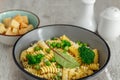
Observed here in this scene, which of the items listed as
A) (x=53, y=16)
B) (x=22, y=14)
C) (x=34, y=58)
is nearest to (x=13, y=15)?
(x=22, y=14)

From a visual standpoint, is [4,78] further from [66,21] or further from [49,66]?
[66,21]

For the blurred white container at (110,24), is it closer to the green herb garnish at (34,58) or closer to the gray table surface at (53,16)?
the gray table surface at (53,16)

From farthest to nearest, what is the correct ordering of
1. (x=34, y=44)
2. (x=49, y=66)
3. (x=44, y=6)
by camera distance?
1. (x=44, y=6)
2. (x=34, y=44)
3. (x=49, y=66)

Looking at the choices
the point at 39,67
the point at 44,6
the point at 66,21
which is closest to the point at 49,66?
the point at 39,67

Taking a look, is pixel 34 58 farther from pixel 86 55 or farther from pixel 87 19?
pixel 87 19

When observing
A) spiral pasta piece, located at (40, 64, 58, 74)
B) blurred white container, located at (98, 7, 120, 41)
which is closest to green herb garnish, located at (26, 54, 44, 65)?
spiral pasta piece, located at (40, 64, 58, 74)

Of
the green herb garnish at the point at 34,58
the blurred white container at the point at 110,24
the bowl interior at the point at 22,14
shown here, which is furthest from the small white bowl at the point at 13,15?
the blurred white container at the point at 110,24
